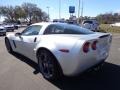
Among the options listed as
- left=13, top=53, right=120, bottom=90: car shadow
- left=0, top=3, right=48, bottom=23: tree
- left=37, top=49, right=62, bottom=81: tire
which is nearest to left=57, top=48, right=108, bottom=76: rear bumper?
left=37, top=49, right=62, bottom=81: tire

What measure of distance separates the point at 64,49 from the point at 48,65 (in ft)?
2.67

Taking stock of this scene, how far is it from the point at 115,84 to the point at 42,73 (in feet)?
6.18

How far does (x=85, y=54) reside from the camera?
441 cm

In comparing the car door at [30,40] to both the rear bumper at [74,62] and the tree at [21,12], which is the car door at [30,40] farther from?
the tree at [21,12]

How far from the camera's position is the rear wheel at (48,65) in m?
4.82

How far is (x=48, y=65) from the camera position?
5105mm

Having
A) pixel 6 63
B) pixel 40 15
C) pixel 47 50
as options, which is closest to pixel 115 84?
pixel 47 50

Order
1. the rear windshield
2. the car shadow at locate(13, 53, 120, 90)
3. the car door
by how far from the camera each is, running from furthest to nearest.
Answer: the car door < the rear windshield < the car shadow at locate(13, 53, 120, 90)

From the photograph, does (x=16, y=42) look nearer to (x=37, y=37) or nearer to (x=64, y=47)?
(x=37, y=37)

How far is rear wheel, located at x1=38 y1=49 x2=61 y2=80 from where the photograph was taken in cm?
482

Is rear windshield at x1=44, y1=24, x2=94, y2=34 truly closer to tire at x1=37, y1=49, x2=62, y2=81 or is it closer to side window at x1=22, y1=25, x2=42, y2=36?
side window at x1=22, y1=25, x2=42, y2=36

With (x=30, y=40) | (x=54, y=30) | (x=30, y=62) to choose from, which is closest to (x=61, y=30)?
(x=54, y=30)

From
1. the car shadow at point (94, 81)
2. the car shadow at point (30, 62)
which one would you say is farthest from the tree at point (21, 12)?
the car shadow at point (94, 81)

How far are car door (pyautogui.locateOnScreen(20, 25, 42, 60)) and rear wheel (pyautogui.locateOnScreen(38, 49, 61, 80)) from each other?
1.79 feet
